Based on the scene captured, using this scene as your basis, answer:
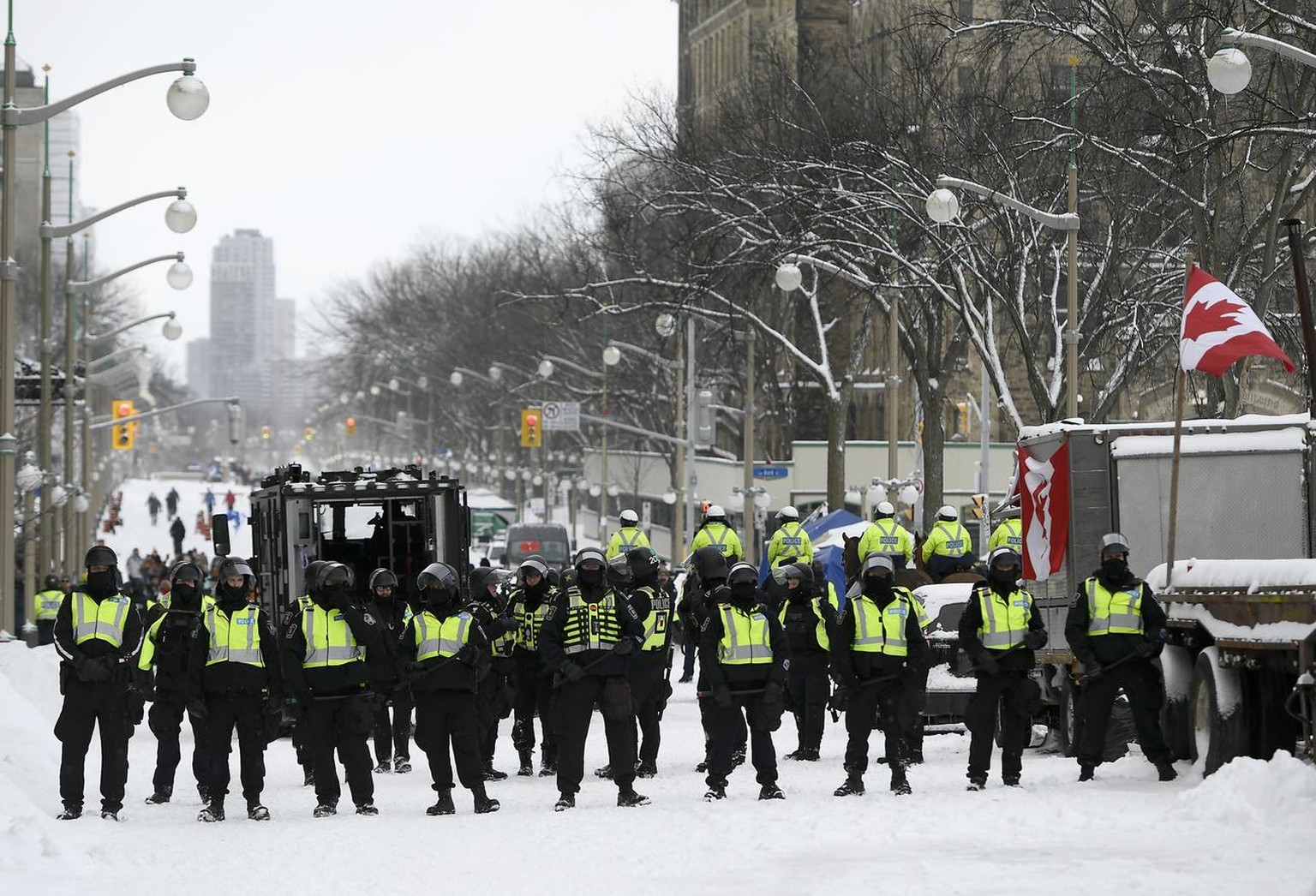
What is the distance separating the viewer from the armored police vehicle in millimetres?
23203

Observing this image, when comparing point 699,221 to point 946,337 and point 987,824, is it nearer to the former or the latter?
Answer: point 946,337

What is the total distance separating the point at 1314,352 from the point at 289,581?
9824mm

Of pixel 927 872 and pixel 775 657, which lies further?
pixel 775 657

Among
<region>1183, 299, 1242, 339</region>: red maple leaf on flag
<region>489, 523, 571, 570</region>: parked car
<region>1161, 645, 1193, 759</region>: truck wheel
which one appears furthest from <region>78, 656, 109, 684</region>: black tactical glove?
<region>489, 523, 571, 570</region>: parked car

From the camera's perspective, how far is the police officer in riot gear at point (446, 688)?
1563 centimetres

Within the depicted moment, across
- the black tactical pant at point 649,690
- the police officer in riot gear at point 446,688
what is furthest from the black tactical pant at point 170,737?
the black tactical pant at point 649,690

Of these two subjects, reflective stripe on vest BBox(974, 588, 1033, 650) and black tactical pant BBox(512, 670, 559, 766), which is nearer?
reflective stripe on vest BBox(974, 588, 1033, 650)

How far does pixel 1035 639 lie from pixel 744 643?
6.31 feet

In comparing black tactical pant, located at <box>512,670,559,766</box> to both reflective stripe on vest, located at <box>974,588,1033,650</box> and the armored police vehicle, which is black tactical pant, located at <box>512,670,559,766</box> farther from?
reflective stripe on vest, located at <box>974,588,1033,650</box>

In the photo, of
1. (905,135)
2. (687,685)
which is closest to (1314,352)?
(687,685)

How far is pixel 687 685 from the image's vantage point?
3002cm

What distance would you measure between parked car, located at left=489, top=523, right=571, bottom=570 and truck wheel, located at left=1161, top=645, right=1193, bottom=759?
126 feet

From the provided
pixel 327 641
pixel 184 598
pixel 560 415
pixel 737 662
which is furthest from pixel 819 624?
pixel 560 415

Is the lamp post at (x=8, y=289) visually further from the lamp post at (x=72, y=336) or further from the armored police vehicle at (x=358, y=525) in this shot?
the lamp post at (x=72, y=336)
